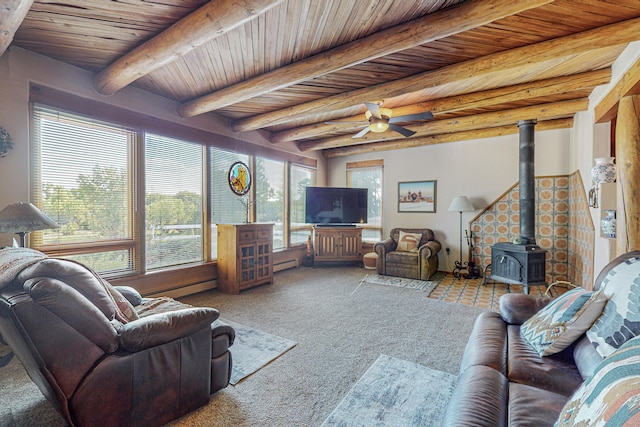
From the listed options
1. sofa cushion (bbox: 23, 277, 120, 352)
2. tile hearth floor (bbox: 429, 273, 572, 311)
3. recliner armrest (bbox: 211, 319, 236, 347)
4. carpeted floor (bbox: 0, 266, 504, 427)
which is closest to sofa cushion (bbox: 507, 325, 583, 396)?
carpeted floor (bbox: 0, 266, 504, 427)

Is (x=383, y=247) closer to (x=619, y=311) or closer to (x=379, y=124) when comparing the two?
(x=379, y=124)

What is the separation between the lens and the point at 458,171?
543 centimetres

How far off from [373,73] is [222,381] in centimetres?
313

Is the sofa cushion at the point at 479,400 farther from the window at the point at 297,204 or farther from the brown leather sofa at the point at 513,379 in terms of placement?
the window at the point at 297,204

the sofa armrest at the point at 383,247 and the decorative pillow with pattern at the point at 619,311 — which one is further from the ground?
the decorative pillow with pattern at the point at 619,311

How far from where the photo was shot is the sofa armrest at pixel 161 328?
58.6 inches

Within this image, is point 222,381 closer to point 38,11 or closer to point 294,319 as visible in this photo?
point 294,319

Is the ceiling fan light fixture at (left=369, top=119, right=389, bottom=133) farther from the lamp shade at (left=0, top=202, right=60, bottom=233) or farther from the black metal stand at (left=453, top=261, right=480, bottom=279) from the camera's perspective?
the lamp shade at (left=0, top=202, right=60, bottom=233)

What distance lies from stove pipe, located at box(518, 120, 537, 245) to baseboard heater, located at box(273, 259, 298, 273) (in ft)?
13.0

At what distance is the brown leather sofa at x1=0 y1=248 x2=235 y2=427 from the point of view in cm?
128

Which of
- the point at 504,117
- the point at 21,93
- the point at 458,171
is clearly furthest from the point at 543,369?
the point at 458,171

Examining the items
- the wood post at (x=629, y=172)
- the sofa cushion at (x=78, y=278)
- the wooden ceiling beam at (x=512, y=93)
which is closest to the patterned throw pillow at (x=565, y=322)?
the wood post at (x=629, y=172)

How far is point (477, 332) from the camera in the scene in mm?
1858

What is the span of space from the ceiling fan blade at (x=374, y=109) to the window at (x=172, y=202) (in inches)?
99.0
